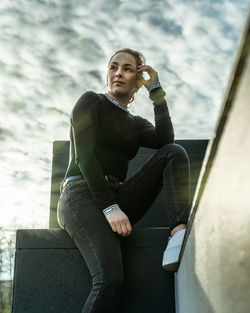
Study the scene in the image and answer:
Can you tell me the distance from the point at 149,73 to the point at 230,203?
2.11 metres

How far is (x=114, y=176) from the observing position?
234 centimetres

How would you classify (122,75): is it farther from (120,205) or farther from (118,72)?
(120,205)

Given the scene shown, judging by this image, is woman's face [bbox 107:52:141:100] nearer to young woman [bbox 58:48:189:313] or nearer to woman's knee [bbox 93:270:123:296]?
young woman [bbox 58:48:189:313]

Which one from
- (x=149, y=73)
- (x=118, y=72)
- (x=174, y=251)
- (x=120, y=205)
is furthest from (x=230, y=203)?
(x=149, y=73)

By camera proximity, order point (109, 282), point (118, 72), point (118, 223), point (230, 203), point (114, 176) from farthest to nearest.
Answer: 1. point (118, 72)
2. point (114, 176)
3. point (118, 223)
4. point (109, 282)
5. point (230, 203)

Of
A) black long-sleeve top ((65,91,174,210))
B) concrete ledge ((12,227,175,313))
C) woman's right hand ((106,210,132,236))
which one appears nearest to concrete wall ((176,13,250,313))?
woman's right hand ((106,210,132,236))

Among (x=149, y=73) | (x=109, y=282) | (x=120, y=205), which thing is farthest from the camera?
(x=149, y=73)

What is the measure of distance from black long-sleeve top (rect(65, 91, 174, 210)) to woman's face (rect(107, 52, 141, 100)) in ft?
0.32

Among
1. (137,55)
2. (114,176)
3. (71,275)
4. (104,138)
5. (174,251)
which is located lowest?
(71,275)

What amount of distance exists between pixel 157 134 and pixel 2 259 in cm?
944

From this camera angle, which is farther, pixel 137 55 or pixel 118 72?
pixel 137 55

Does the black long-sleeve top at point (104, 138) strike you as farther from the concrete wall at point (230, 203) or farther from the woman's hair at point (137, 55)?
the concrete wall at point (230, 203)

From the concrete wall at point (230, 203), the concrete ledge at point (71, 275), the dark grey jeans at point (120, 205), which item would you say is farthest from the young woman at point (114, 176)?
the concrete wall at point (230, 203)

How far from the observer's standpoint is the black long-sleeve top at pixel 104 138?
2084mm
